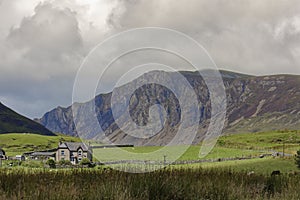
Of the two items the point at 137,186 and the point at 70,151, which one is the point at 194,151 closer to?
the point at 70,151

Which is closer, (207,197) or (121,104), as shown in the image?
(207,197)

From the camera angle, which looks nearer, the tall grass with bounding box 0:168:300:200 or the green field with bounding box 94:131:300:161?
the tall grass with bounding box 0:168:300:200

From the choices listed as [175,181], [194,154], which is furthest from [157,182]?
[194,154]

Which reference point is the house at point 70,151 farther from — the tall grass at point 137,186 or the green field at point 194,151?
the tall grass at point 137,186

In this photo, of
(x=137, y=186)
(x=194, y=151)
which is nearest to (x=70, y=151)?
(x=194, y=151)

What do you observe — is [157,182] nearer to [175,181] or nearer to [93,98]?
[175,181]

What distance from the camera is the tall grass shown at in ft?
35.9

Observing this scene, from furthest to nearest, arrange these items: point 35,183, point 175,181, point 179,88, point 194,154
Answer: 1. point 194,154
2. point 179,88
3. point 175,181
4. point 35,183

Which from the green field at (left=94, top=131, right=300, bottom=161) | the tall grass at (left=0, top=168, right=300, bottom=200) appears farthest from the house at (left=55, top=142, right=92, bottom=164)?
the tall grass at (left=0, top=168, right=300, bottom=200)

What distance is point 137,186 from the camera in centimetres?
1212

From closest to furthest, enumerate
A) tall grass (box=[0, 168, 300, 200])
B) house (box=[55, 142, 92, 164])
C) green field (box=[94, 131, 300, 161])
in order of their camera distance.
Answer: tall grass (box=[0, 168, 300, 200]), green field (box=[94, 131, 300, 161]), house (box=[55, 142, 92, 164])

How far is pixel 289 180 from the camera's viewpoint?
14.8m

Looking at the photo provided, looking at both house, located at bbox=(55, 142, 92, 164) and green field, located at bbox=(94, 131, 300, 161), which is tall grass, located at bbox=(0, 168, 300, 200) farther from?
house, located at bbox=(55, 142, 92, 164)

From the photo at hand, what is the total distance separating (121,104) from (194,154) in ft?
243
